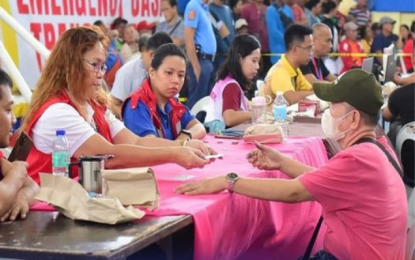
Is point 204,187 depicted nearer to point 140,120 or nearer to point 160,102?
point 140,120

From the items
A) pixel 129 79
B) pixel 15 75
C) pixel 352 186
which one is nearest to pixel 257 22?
pixel 129 79

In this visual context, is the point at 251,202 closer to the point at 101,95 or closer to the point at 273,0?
the point at 101,95

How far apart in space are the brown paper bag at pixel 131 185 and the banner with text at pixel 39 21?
15.6 ft

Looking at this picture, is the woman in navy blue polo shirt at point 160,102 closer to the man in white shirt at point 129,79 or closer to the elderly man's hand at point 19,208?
the elderly man's hand at point 19,208

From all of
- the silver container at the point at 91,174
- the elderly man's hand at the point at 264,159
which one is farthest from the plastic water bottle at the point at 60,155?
the elderly man's hand at the point at 264,159

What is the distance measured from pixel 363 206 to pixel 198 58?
628 centimetres

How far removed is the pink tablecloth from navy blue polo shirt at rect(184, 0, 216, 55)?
4514 millimetres

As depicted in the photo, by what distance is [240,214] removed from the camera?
120 inches

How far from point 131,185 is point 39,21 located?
5.18 m

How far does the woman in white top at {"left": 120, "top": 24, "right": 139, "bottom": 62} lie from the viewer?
9.41m

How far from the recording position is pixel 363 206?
9.28 feet

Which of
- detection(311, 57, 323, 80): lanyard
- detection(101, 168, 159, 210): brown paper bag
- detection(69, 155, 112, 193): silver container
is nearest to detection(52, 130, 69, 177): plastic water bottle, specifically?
detection(69, 155, 112, 193): silver container

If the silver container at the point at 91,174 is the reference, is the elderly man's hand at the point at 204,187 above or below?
below

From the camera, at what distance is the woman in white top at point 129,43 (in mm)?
9414
